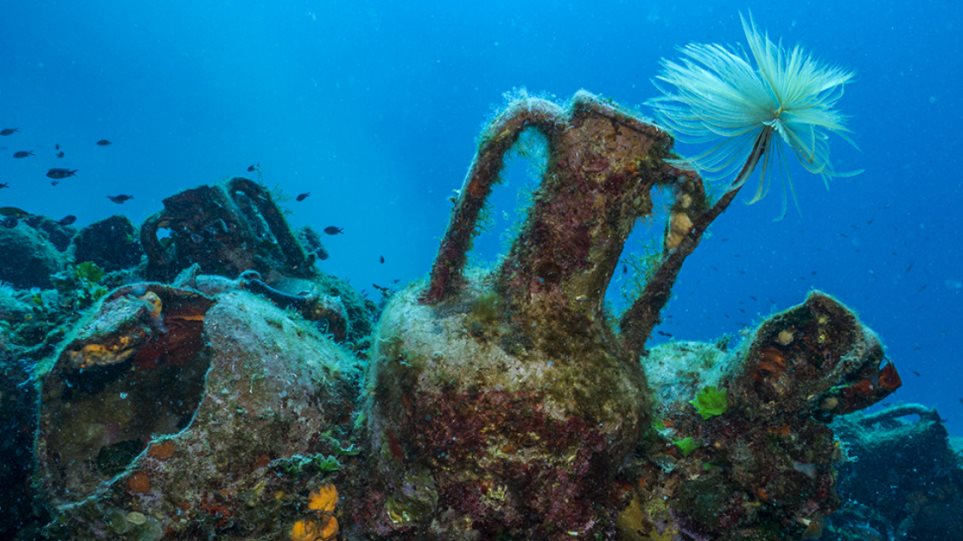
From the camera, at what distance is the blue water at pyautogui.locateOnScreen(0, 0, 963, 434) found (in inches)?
3684

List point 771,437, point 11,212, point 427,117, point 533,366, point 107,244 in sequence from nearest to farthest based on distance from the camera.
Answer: point 533,366 < point 771,437 < point 107,244 < point 11,212 < point 427,117

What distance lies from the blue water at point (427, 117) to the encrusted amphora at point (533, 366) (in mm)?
75144

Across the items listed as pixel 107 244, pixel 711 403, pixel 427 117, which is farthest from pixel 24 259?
pixel 427 117

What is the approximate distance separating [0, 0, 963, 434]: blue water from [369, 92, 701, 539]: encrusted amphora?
75144mm

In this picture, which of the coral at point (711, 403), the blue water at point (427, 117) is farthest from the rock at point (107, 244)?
the blue water at point (427, 117)

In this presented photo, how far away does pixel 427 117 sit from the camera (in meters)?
158

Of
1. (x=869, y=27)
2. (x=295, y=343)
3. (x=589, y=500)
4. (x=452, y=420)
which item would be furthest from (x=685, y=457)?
(x=869, y=27)

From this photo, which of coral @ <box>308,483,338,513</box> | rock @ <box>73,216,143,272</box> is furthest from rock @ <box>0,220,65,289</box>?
coral @ <box>308,483,338,513</box>

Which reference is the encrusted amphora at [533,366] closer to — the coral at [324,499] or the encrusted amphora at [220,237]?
the coral at [324,499]

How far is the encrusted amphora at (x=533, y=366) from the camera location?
2.88 m

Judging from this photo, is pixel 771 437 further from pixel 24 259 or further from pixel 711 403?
pixel 24 259

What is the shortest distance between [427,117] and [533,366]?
163663mm

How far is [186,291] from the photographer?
386cm

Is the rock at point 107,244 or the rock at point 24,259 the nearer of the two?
the rock at point 107,244
